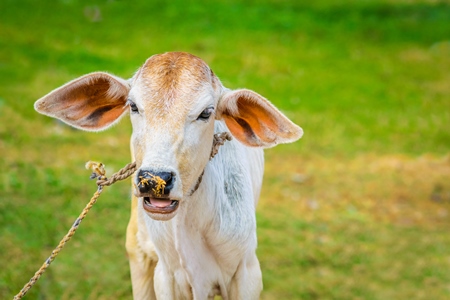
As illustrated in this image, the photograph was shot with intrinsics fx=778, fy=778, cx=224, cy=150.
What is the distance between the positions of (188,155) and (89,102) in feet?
2.40

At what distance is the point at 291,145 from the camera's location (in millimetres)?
9531

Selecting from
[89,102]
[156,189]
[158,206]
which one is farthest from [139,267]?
[156,189]

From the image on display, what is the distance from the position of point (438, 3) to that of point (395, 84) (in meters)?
4.60

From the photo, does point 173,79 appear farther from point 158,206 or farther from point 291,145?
point 291,145

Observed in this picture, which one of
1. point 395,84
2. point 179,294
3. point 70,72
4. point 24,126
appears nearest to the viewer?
point 179,294

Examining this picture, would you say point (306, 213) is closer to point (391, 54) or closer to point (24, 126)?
point (24, 126)

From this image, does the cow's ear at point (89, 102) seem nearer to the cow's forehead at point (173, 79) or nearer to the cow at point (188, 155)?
the cow at point (188, 155)

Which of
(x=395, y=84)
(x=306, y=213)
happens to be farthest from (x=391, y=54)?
(x=306, y=213)

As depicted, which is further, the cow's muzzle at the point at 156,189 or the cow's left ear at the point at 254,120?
the cow's left ear at the point at 254,120

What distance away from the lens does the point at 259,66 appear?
40.7 feet

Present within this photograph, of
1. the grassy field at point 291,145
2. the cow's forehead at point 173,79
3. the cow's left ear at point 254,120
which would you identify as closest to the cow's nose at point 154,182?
the cow's forehead at point 173,79

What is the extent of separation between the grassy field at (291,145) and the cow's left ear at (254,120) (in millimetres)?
2371

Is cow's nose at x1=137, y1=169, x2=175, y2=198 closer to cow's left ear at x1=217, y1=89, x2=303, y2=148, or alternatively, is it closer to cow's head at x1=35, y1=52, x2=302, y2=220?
cow's head at x1=35, y1=52, x2=302, y2=220

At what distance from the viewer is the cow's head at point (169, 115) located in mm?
3146
